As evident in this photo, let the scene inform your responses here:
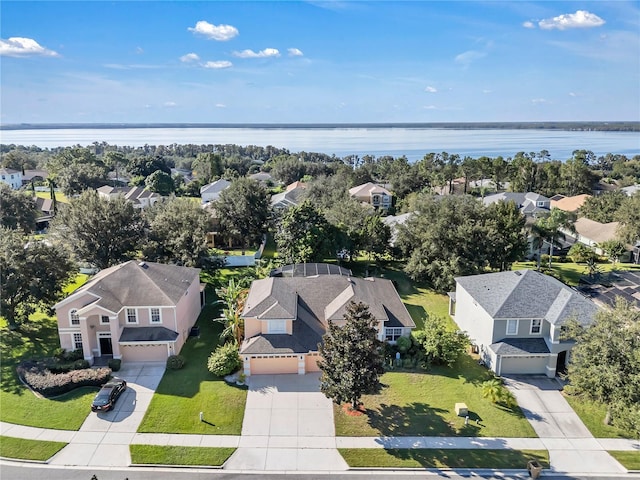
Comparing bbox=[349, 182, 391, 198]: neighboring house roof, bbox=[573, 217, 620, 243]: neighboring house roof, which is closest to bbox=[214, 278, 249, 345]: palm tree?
bbox=[573, 217, 620, 243]: neighboring house roof

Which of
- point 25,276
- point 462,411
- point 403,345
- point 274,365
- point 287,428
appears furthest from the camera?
point 25,276

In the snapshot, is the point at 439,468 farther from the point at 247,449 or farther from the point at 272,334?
the point at 272,334

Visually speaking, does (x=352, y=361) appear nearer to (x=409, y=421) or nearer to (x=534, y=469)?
(x=409, y=421)

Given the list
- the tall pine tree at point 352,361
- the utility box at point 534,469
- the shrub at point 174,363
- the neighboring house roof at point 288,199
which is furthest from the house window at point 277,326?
the neighboring house roof at point 288,199

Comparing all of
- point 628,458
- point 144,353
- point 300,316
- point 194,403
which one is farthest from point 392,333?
point 144,353

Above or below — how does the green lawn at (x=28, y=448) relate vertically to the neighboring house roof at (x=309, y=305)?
below

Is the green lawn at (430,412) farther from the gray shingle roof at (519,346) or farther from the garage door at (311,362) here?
the garage door at (311,362)
